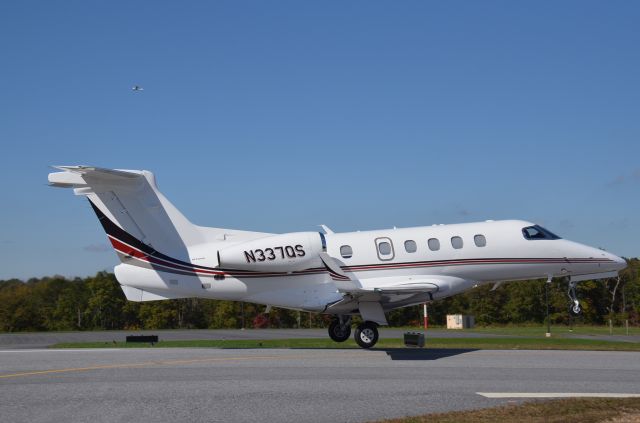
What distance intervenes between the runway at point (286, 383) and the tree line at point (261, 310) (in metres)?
71.8

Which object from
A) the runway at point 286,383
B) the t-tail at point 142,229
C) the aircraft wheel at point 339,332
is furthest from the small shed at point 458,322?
the t-tail at point 142,229

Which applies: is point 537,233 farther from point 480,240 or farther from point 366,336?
point 366,336

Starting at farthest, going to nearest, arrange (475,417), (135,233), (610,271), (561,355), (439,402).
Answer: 1. (610,271)
2. (135,233)
3. (561,355)
4. (439,402)
5. (475,417)

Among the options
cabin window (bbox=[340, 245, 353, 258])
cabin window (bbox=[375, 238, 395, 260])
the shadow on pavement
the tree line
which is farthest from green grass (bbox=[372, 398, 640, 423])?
the tree line

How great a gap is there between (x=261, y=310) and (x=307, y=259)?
83.7 m

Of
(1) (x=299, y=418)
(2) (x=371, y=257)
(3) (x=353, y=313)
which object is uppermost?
(2) (x=371, y=257)

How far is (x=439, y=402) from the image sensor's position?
13.1 meters

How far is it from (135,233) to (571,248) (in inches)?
570

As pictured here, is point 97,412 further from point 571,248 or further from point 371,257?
point 571,248

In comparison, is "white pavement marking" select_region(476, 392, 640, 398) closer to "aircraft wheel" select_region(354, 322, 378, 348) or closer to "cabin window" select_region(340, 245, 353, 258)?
"aircraft wheel" select_region(354, 322, 378, 348)

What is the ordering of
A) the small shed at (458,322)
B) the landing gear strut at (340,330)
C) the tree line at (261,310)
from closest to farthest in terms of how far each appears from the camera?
the landing gear strut at (340,330) → the small shed at (458,322) → the tree line at (261,310)

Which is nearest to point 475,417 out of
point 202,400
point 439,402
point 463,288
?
point 439,402

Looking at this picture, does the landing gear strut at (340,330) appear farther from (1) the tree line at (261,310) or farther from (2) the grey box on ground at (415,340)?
(1) the tree line at (261,310)

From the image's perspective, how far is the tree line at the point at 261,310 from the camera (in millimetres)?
96250
